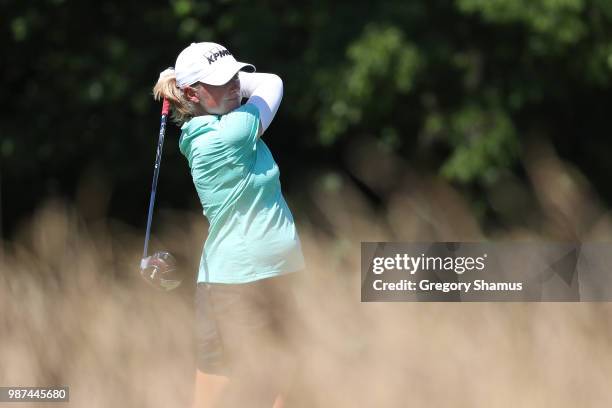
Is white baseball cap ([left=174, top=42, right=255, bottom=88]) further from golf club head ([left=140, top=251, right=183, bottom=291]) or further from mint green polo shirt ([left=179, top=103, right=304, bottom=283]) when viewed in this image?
golf club head ([left=140, top=251, right=183, bottom=291])

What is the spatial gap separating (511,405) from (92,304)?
1946mm

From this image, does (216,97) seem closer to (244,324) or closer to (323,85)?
(244,324)

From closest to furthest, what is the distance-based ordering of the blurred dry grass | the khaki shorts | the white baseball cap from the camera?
the blurred dry grass < the khaki shorts < the white baseball cap

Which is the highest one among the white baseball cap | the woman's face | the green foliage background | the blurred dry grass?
the green foliage background

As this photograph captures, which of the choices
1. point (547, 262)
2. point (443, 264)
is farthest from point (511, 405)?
point (443, 264)

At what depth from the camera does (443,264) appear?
4688 millimetres

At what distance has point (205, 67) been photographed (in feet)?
13.2

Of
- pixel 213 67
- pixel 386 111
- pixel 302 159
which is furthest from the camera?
pixel 302 159

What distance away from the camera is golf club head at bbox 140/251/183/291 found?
13.4 feet

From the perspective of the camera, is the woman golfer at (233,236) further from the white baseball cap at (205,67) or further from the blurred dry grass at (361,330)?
the blurred dry grass at (361,330)

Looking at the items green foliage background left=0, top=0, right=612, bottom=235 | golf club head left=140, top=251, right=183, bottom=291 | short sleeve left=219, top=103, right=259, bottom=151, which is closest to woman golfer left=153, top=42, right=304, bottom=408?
short sleeve left=219, top=103, right=259, bottom=151

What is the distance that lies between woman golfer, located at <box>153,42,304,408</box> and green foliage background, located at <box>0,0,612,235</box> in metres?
7.50

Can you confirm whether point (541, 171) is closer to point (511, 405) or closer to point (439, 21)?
point (511, 405)

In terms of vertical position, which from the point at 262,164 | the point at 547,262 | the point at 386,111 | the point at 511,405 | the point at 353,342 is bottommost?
the point at 511,405
